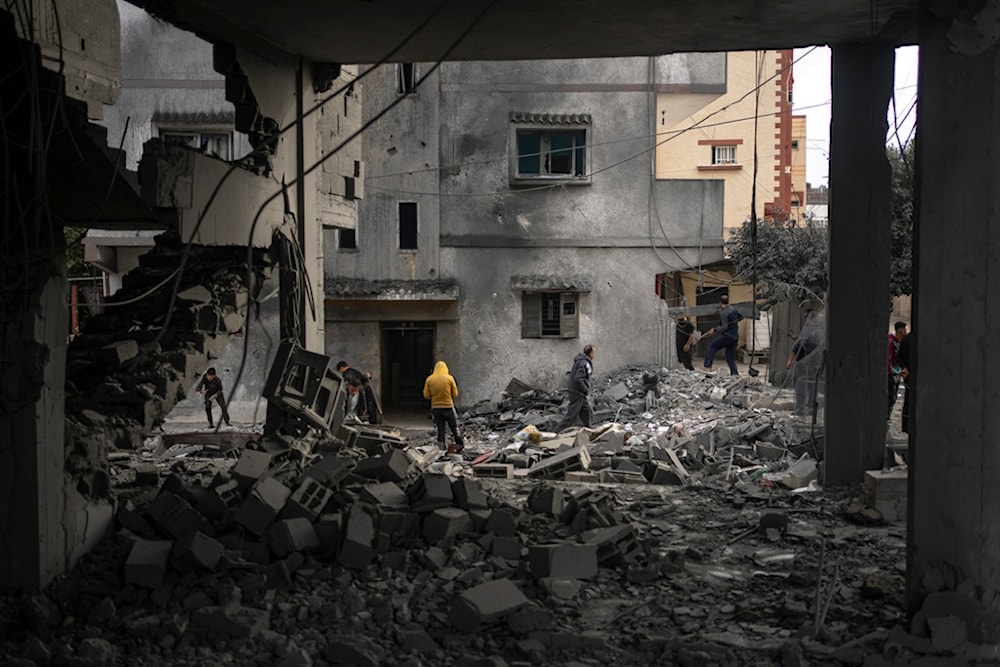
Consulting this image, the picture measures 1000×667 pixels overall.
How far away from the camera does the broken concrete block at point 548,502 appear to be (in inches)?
314

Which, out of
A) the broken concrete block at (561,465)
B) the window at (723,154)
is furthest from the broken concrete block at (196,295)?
the window at (723,154)

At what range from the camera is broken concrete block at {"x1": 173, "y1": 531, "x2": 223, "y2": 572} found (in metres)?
6.55

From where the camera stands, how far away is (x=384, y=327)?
2306 cm

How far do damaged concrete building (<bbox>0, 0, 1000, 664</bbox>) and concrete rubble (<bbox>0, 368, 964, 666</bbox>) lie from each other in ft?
0.50

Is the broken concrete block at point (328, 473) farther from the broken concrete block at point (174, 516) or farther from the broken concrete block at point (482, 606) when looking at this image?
the broken concrete block at point (482, 606)

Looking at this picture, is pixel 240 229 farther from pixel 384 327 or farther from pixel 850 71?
pixel 384 327

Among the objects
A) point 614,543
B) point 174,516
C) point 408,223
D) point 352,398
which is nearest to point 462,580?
point 614,543

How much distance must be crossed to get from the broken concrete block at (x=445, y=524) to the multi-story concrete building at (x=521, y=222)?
15.1 metres

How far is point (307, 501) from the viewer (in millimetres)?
7395

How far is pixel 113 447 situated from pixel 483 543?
3271 millimetres

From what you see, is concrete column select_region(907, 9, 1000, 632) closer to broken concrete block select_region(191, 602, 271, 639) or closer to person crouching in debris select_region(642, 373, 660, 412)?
broken concrete block select_region(191, 602, 271, 639)

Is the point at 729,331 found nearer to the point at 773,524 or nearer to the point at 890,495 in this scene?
the point at 890,495

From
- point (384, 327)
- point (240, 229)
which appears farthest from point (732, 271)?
point (240, 229)

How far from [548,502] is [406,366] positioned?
56.2ft
